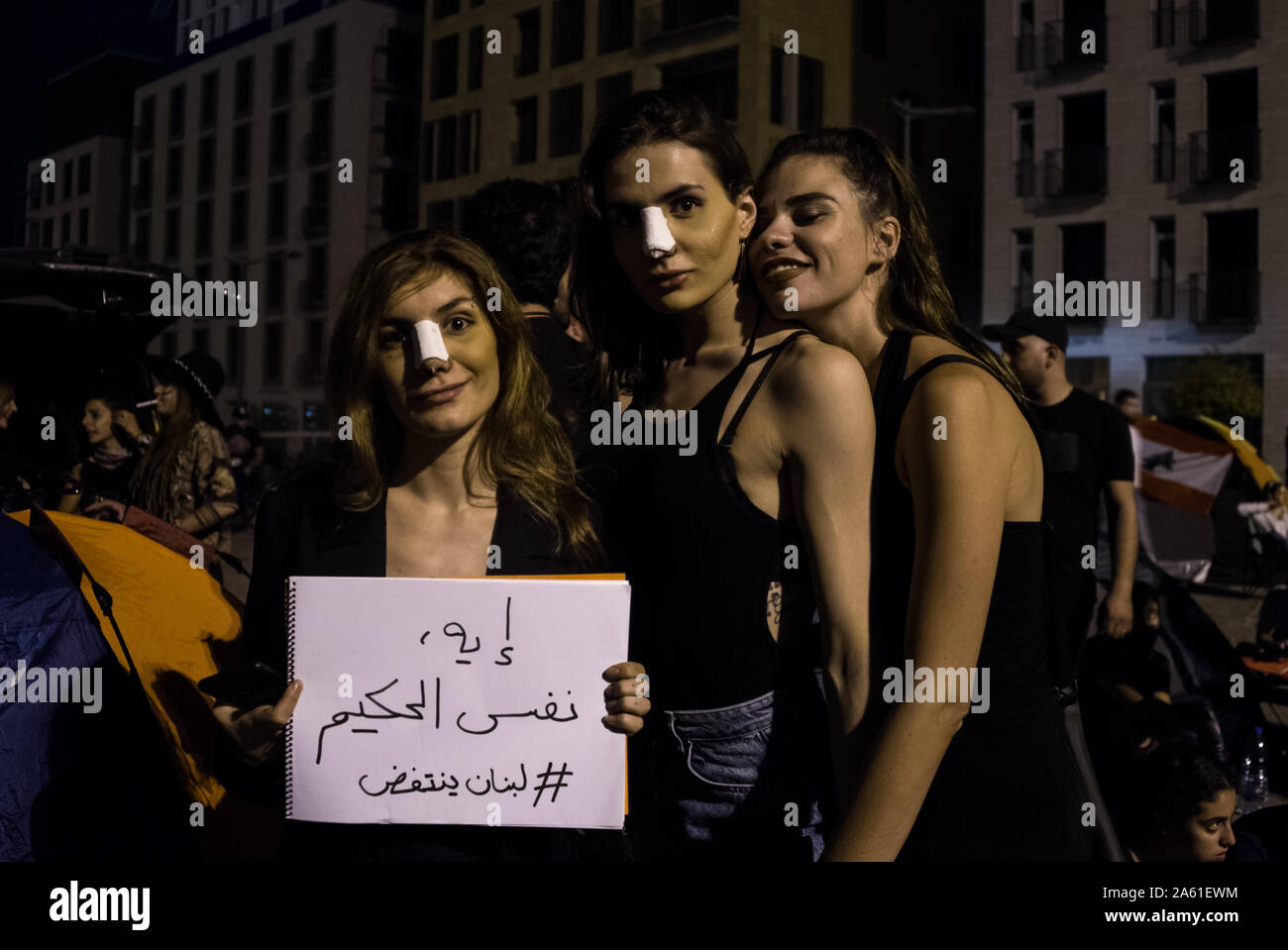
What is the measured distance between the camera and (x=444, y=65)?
7.50 metres

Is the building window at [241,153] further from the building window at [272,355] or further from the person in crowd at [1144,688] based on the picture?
the building window at [272,355]

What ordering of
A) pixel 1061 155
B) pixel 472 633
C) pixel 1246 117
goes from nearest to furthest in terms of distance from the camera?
1. pixel 472 633
2. pixel 1246 117
3. pixel 1061 155

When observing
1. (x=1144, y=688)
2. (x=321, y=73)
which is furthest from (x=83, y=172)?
(x=1144, y=688)

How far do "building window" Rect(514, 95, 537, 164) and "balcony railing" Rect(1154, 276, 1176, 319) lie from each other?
10.2 m

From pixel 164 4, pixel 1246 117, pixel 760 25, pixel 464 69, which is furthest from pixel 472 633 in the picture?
pixel 1246 117

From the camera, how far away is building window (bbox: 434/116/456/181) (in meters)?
12.3

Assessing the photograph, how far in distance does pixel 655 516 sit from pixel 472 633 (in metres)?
0.35

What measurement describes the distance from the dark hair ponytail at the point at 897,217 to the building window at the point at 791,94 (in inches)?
411

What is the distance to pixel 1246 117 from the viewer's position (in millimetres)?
14648

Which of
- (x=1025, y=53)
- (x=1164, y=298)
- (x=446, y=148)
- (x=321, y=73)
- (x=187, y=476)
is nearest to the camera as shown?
(x=187, y=476)

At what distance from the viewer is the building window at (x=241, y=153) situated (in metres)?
5.48

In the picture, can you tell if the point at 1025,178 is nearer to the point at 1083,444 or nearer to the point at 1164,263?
the point at 1164,263

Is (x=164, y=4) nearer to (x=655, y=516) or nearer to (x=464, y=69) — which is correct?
(x=655, y=516)

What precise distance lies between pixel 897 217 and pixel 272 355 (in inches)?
603
